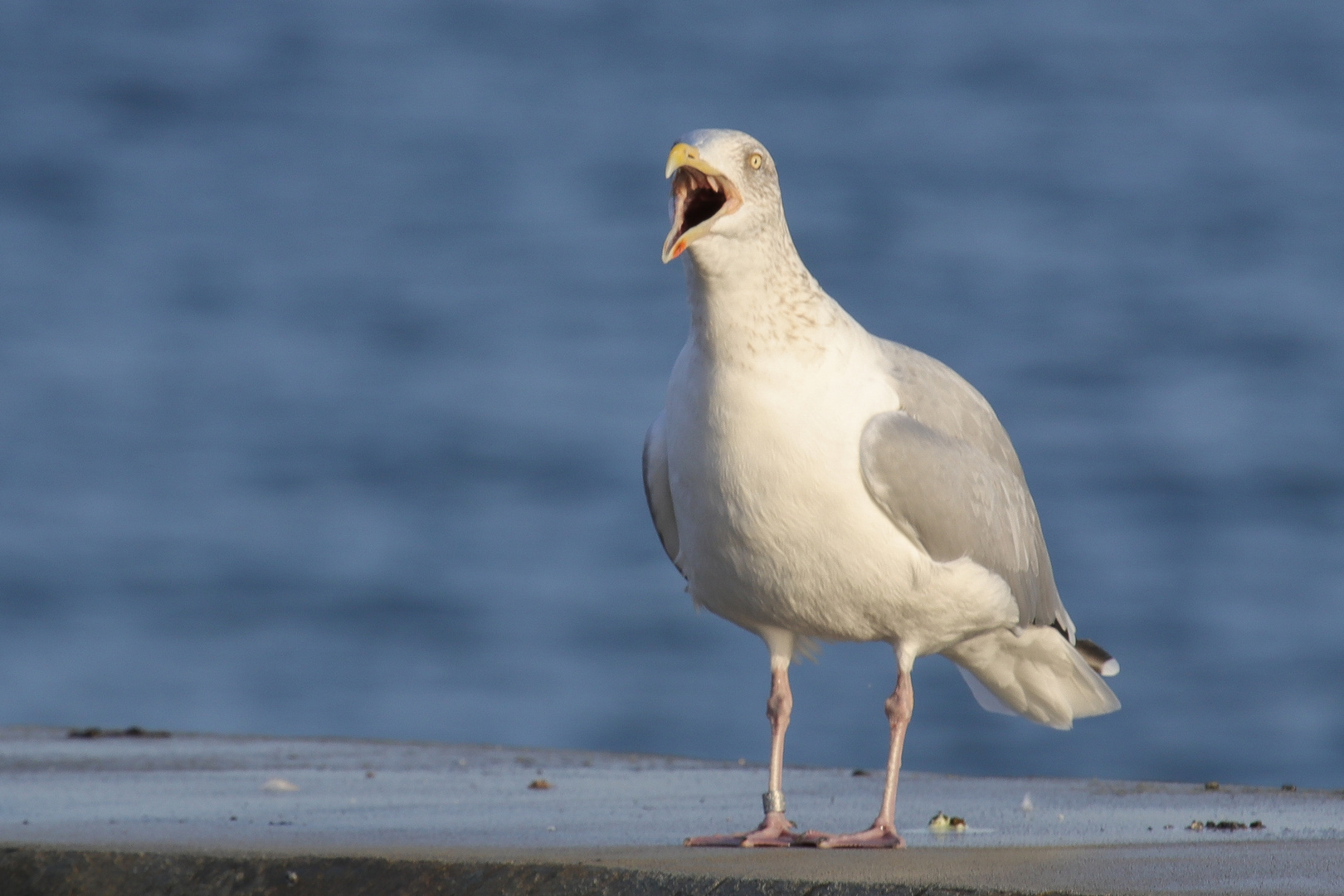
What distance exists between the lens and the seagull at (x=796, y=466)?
444cm

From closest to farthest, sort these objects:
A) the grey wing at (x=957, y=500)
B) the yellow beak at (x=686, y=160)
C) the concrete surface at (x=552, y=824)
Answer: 1. the concrete surface at (x=552, y=824)
2. the yellow beak at (x=686, y=160)
3. the grey wing at (x=957, y=500)

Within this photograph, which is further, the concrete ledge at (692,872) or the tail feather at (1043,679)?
the tail feather at (1043,679)

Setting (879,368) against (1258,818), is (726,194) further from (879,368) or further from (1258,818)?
(1258,818)

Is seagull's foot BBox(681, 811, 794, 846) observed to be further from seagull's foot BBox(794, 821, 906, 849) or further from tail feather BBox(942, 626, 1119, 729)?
tail feather BBox(942, 626, 1119, 729)

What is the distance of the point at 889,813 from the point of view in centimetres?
443

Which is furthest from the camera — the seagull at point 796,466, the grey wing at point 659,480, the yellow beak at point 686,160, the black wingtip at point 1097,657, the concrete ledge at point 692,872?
the black wingtip at point 1097,657

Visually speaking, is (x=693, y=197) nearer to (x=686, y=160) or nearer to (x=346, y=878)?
(x=686, y=160)

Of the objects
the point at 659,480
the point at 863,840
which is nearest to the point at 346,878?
the point at 863,840

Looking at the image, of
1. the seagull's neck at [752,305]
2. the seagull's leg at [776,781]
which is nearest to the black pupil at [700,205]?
the seagull's neck at [752,305]

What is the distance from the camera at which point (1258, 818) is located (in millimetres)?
4672

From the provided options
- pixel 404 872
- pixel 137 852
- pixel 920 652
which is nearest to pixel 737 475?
pixel 920 652

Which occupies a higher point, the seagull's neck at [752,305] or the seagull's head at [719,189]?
the seagull's head at [719,189]

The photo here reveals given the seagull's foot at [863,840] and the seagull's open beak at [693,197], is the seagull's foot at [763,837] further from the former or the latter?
the seagull's open beak at [693,197]

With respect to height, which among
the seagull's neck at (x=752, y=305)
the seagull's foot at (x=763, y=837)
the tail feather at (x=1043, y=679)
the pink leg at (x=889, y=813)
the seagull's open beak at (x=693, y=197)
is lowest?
the seagull's foot at (x=763, y=837)
